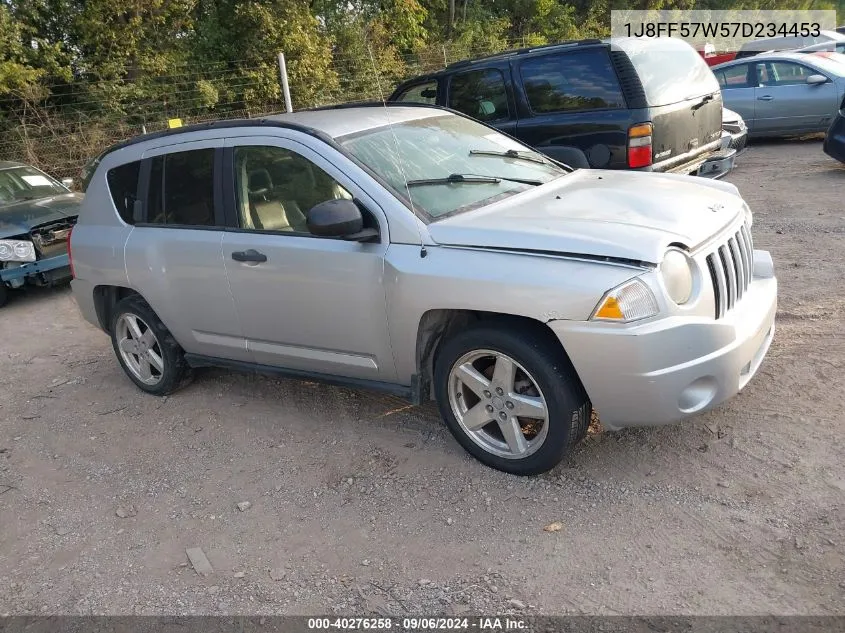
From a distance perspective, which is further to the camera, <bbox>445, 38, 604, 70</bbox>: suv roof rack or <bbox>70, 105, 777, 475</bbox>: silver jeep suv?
<bbox>445, 38, 604, 70</bbox>: suv roof rack

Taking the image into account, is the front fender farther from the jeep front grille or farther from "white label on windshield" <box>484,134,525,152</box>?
"white label on windshield" <box>484,134,525,152</box>

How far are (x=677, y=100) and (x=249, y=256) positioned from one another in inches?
196

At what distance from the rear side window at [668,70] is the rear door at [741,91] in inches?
194

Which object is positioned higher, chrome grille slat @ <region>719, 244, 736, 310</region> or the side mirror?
the side mirror

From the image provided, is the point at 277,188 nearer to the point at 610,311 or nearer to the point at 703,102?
the point at 610,311

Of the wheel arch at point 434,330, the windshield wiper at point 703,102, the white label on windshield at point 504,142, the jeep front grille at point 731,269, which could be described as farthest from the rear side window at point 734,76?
the wheel arch at point 434,330

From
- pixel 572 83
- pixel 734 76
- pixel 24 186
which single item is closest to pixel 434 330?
pixel 572 83

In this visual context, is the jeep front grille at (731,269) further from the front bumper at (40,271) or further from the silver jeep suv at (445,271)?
the front bumper at (40,271)

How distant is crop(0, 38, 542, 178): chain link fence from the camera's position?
1466cm

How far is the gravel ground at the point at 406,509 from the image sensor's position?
3.00 meters

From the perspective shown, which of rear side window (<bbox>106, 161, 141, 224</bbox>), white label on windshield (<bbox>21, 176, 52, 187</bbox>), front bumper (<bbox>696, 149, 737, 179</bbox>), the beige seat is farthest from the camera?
white label on windshield (<bbox>21, 176, 52, 187</bbox>)

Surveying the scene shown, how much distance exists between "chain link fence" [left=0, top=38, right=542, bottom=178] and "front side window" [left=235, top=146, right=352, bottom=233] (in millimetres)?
9912

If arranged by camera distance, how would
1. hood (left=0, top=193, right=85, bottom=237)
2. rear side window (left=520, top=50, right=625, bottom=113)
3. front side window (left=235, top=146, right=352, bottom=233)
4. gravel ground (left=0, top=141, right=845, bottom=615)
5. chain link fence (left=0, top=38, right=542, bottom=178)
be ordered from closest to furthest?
gravel ground (left=0, top=141, right=845, bottom=615)
front side window (left=235, top=146, right=352, bottom=233)
rear side window (left=520, top=50, right=625, bottom=113)
hood (left=0, top=193, right=85, bottom=237)
chain link fence (left=0, top=38, right=542, bottom=178)

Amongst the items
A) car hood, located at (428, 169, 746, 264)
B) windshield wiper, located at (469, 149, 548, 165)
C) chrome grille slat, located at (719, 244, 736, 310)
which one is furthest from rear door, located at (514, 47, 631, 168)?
chrome grille slat, located at (719, 244, 736, 310)
